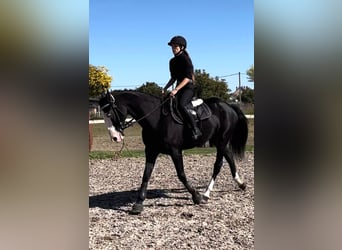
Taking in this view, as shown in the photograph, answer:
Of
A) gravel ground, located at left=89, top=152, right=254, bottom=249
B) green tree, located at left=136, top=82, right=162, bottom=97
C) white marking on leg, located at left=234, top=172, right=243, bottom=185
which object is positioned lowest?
gravel ground, located at left=89, top=152, right=254, bottom=249

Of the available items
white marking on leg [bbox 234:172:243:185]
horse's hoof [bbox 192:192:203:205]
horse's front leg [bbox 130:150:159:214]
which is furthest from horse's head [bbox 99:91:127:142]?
white marking on leg [bbox 234:172:243:185]

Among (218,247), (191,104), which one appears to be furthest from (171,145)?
(218,247)

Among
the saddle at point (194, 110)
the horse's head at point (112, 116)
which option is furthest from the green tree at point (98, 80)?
the saddle at point (194, 110)

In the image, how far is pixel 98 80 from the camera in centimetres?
266

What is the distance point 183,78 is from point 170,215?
138 cm

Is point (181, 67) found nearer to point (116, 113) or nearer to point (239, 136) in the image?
point (116, 113)

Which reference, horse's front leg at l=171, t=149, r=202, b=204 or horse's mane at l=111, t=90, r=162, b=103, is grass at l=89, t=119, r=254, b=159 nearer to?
horse's mane at l=111, t=90, r=162, b=103

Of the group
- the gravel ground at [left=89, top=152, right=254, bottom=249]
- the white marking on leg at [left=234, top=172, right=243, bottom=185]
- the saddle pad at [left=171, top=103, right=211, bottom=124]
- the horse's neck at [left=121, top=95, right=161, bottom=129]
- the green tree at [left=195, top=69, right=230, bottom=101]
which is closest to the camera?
the gravel ground at [left=89, top=152, right=254, bottom=249]

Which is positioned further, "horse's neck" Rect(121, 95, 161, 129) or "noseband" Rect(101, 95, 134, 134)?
"horse's neck" Rect(121, 95, 161, 129)

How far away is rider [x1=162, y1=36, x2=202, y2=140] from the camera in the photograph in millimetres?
2646

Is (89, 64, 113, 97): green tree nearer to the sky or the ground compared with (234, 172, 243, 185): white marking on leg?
nearer to the sky
